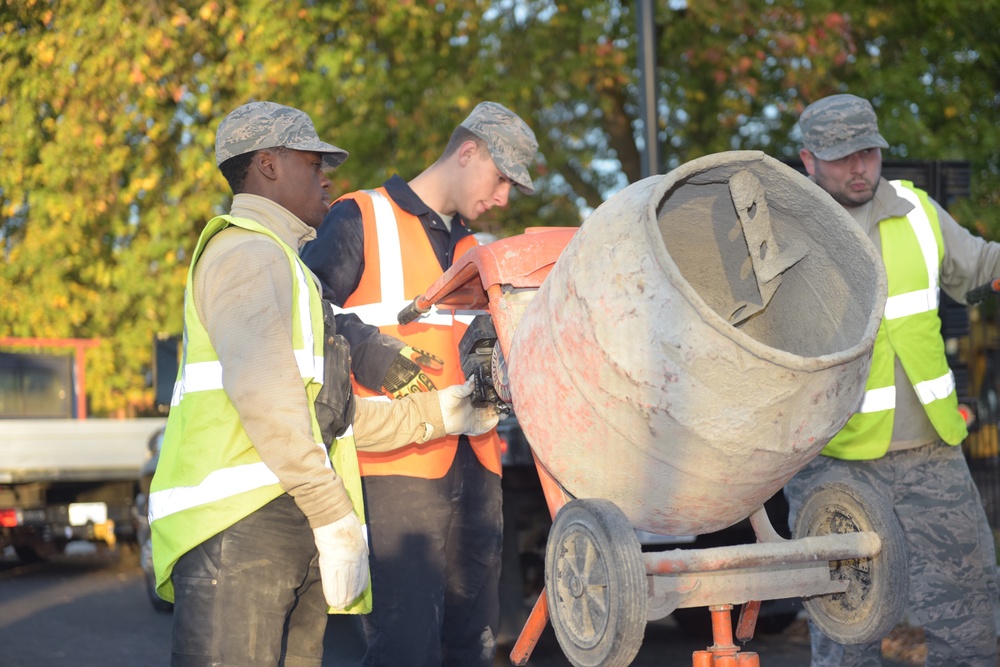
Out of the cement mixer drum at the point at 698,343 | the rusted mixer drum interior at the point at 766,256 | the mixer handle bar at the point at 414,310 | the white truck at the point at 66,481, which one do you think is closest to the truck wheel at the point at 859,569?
the cement mixer drum at the point at 698,343

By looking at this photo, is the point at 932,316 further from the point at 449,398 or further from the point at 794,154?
the point at 794,154

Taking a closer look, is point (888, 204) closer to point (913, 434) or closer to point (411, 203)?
point (913, 434)

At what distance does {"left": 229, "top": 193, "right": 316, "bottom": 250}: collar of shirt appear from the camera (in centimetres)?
317

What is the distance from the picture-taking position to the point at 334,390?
3.13m

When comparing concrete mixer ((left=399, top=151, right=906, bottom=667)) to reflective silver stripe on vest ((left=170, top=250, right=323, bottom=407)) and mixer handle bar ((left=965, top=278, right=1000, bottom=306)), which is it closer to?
reflective silver stripe on vest ((left=170, top=250, right=323, bottom=407))

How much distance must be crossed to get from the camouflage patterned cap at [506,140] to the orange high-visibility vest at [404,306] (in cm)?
34

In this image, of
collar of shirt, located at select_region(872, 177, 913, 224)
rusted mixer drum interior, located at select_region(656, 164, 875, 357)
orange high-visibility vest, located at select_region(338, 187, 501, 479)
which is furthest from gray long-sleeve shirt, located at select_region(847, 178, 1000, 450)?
orange high-visibility vest, located at select_region(338, 187, 501, 479)

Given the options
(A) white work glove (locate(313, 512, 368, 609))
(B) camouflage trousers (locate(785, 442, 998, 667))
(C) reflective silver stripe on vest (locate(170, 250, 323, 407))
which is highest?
(C) reflective silver stripe on vest (locate(170, 250, 323, 407))

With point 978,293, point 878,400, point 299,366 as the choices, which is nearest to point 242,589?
point 299,366

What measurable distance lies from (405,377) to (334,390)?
1.52 ft

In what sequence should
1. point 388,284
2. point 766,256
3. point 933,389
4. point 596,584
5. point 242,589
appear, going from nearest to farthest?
point 596,584
point 242,589
point 766,256
point 388,284
point 933,389

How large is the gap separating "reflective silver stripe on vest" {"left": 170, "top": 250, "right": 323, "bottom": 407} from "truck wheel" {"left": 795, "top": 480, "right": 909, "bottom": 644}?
1263 mm

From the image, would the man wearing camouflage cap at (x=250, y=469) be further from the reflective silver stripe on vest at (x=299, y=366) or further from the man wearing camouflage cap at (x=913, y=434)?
the man wearing camouflage cap at (x=913, y=434)

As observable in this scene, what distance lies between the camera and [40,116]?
1253 cm
